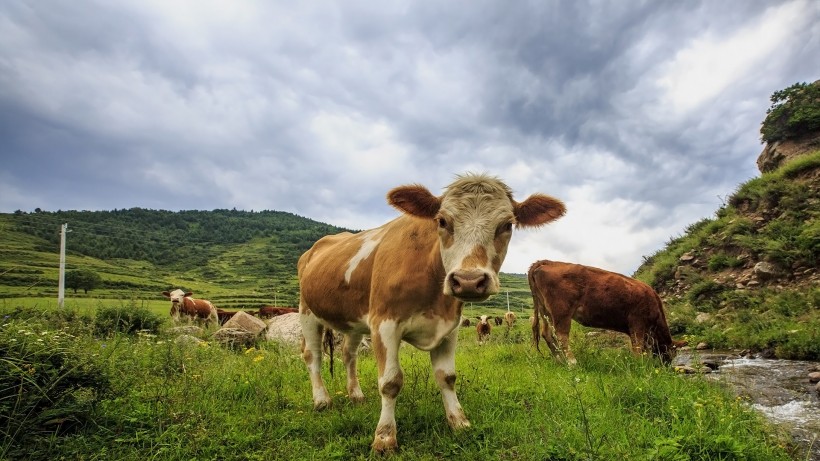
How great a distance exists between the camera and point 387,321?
13.6 ft

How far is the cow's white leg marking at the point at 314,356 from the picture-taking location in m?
5.43

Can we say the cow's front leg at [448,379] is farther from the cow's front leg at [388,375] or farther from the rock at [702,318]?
the rock at [702,318]

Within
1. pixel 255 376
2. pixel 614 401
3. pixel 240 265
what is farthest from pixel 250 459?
pixel 240 265

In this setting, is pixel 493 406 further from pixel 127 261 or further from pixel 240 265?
pixel 240 265

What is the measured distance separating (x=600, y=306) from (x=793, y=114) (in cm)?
2172

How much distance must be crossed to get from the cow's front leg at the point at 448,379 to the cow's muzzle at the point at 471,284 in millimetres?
1197

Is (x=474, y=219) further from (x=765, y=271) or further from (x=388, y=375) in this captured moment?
(x=765, y=271)

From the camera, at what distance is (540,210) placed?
14.5ft

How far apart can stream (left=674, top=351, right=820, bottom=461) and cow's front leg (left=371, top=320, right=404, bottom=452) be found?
321 cm

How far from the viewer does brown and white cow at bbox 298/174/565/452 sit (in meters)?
3.66

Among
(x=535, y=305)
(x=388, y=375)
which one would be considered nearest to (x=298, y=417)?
(x=388, y=375)

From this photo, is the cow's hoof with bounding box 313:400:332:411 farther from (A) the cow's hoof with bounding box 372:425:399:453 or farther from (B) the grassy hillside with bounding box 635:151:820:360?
(B) the grassy hillside with bounding box 635:151:820:360

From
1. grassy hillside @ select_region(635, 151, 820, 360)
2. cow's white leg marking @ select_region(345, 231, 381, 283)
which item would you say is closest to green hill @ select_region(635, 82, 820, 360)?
grassy hillside @ select_region(635, 151, 820, 360)

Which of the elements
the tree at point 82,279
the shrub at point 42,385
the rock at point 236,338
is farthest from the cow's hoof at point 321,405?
the tree at point 82,279
